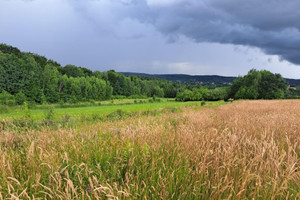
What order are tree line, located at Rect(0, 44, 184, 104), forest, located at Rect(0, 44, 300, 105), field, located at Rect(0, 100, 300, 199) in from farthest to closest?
forest, located at Rect(0, 44, 300, 105) < tree line, located at Rect(0, 44, 184, 104) < field, located at Rect(0, 100, 300, 199)

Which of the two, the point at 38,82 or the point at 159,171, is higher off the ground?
the point at 38,82

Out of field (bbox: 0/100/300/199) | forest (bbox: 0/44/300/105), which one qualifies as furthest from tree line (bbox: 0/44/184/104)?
field (bbox: 0/100/300/199)

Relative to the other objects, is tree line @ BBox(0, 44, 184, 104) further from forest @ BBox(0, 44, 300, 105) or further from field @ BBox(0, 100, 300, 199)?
field @ BBox(0, 100, 300, 199)

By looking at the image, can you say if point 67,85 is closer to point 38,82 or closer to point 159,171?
point 38,82

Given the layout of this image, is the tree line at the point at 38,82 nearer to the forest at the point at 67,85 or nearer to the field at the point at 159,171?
the forest at the point at 67,85

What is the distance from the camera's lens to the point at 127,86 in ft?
396

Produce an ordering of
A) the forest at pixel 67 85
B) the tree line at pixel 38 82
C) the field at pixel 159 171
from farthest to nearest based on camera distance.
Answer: the forest at pixel 67 85 → the tree line at pixel 38 82 → the field at pixel 159 171

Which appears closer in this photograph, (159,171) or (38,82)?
(159,171)

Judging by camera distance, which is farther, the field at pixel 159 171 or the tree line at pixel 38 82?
the tree line at pixel 38 82

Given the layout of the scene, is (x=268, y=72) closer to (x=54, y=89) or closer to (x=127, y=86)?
(x=127, y=86)

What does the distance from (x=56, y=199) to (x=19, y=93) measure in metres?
72.6

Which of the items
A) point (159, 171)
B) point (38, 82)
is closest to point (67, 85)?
point (38, 82)

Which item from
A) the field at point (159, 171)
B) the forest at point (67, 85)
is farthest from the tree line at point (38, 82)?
the field at point (159, 171)

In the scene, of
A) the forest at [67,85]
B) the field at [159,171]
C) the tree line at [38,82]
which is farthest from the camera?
the forest at [67,85]
